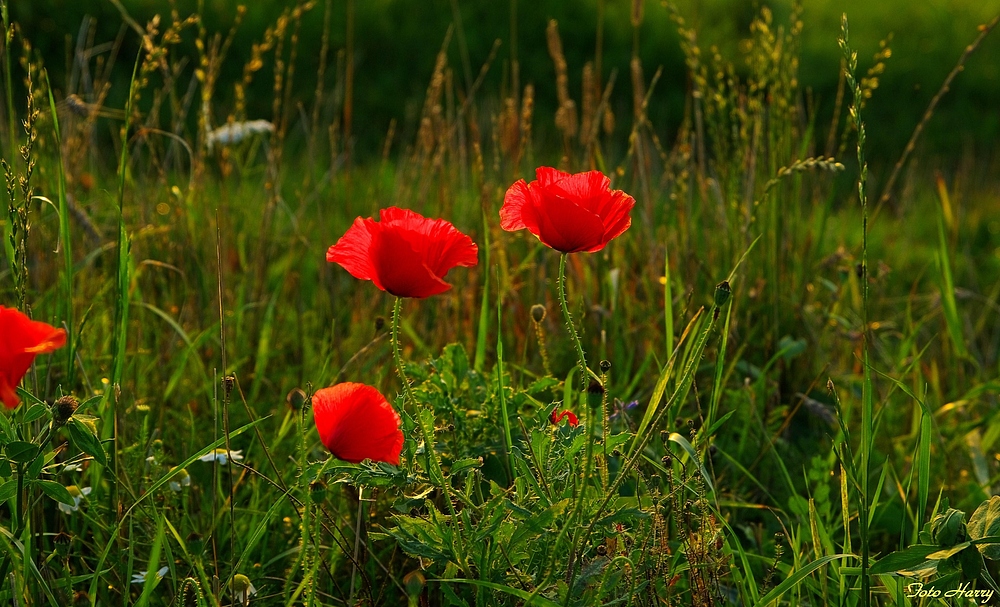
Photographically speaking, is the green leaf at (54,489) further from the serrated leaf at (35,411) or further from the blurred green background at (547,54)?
the blurred green background at (547,54)

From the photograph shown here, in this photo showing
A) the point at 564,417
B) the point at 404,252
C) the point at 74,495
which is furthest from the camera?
the point at 74,495

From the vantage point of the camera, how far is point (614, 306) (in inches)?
69.4

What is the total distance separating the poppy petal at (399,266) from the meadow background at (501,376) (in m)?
0.13

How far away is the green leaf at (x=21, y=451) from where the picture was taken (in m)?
0.89

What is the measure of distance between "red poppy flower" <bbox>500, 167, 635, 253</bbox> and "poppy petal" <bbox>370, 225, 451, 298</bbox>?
0.11 metres

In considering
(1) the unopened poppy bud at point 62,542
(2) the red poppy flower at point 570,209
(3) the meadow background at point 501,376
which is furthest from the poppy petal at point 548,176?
(1) the unopened poppy bud at point 62,542

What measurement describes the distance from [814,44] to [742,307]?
3.78m

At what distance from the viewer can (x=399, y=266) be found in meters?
0.88

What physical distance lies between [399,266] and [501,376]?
234 millimetres

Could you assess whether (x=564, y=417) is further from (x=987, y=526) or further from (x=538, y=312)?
(x=987, y=526)

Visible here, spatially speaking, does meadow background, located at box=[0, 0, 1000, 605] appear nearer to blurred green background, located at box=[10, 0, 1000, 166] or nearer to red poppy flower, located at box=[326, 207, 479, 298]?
red poppy flower, located at box=[326, 207, 479, 298]

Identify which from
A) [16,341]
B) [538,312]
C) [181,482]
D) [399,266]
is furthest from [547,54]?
[16,341]
